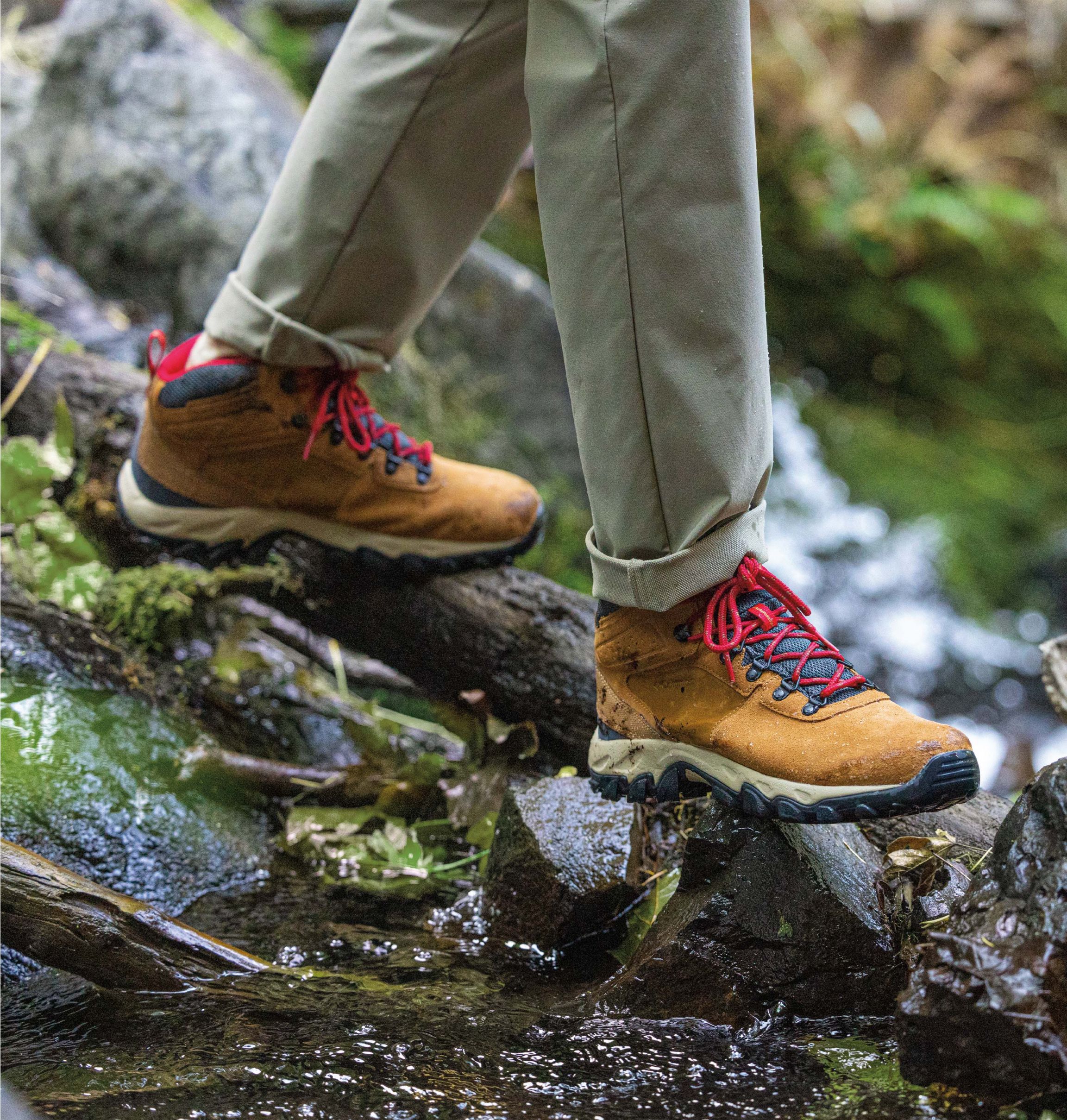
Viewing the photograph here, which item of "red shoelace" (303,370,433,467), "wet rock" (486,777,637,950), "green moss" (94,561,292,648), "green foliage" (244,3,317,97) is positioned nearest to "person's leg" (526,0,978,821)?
"wet rock" (486,777,637,950)

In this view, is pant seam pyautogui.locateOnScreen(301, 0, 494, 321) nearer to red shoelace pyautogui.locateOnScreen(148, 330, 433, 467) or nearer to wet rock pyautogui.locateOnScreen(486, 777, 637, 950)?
red shoelace pyautogui.locateOnScreen(148, 330, 433, 467)

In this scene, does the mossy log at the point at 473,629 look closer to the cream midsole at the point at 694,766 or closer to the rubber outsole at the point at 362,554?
the rubber outsole at the point at 362,554

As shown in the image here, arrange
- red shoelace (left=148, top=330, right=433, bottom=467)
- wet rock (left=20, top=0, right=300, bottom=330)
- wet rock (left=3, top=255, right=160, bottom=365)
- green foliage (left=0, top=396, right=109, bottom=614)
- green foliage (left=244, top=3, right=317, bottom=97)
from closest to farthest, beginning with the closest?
red shoelace (left=148, top=330, right=433, bottom=467)
green foliage (left=0, top=396, right=109, bottom=614)
wet rock (left=3, top=255, right=160, bottom=365)
wet rock (left=20, top=0, right=300, bottom=330)
green foliage (left=244, top=3, right=317, bottom=97)

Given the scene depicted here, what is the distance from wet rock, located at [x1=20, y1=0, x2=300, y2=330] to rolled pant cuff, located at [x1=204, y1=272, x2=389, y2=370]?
195cm

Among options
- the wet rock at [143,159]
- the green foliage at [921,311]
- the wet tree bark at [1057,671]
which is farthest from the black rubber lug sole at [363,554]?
the green foliage at [921,311]

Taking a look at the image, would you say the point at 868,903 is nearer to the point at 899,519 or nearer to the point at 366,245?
the point at 366,245

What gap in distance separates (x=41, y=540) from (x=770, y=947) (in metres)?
1.92

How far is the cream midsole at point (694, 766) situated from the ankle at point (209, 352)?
1052mm

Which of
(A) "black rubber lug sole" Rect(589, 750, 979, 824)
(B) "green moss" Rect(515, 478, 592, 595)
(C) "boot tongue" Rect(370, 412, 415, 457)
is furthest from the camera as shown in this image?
(B) "green moss" Rect(515, 478, 592, 595)

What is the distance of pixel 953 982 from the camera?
3.76 ft

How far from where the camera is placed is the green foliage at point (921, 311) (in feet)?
20.4

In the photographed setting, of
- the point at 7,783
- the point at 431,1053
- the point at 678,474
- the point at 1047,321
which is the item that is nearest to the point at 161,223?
the point at 7,783

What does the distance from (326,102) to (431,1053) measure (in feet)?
5.27

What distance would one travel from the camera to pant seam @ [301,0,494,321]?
1.76 m
